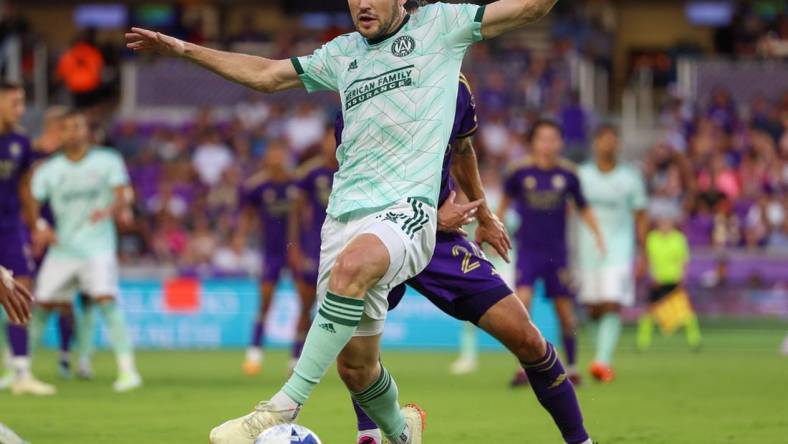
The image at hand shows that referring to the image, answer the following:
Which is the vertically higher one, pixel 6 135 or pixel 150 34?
pixel 150 34

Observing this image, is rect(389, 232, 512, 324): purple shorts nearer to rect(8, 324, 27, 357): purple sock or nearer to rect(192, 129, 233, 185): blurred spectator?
rect(8, 324, 27, 357): purple sock

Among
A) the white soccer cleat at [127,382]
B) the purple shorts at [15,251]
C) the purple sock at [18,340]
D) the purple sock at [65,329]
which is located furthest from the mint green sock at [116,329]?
the purple sock at [65,329]

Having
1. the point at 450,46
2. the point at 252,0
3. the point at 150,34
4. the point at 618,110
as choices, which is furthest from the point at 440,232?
the point at 252,0

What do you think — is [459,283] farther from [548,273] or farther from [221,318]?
[221,318]

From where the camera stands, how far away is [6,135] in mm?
13117

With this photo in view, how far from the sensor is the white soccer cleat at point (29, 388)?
12.8m

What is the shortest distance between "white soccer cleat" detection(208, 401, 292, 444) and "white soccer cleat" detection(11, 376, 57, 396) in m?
6.73

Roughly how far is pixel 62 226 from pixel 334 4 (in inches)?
785

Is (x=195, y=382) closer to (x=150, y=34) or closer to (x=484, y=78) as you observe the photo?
(x=150, y=34)

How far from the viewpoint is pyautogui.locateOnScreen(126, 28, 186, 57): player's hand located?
7082mm

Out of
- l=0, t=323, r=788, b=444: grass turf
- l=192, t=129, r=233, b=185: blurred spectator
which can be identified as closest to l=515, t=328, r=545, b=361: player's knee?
l=0, t=323, r=788, b=444: grass turf

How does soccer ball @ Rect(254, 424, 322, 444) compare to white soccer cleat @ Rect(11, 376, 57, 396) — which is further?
white soccer cleat @ Rect(11, 376, 57, 396)

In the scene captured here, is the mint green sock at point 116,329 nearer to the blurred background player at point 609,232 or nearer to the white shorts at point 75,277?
the white shorts at point 75,277

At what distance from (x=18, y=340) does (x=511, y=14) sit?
7.72 meters
